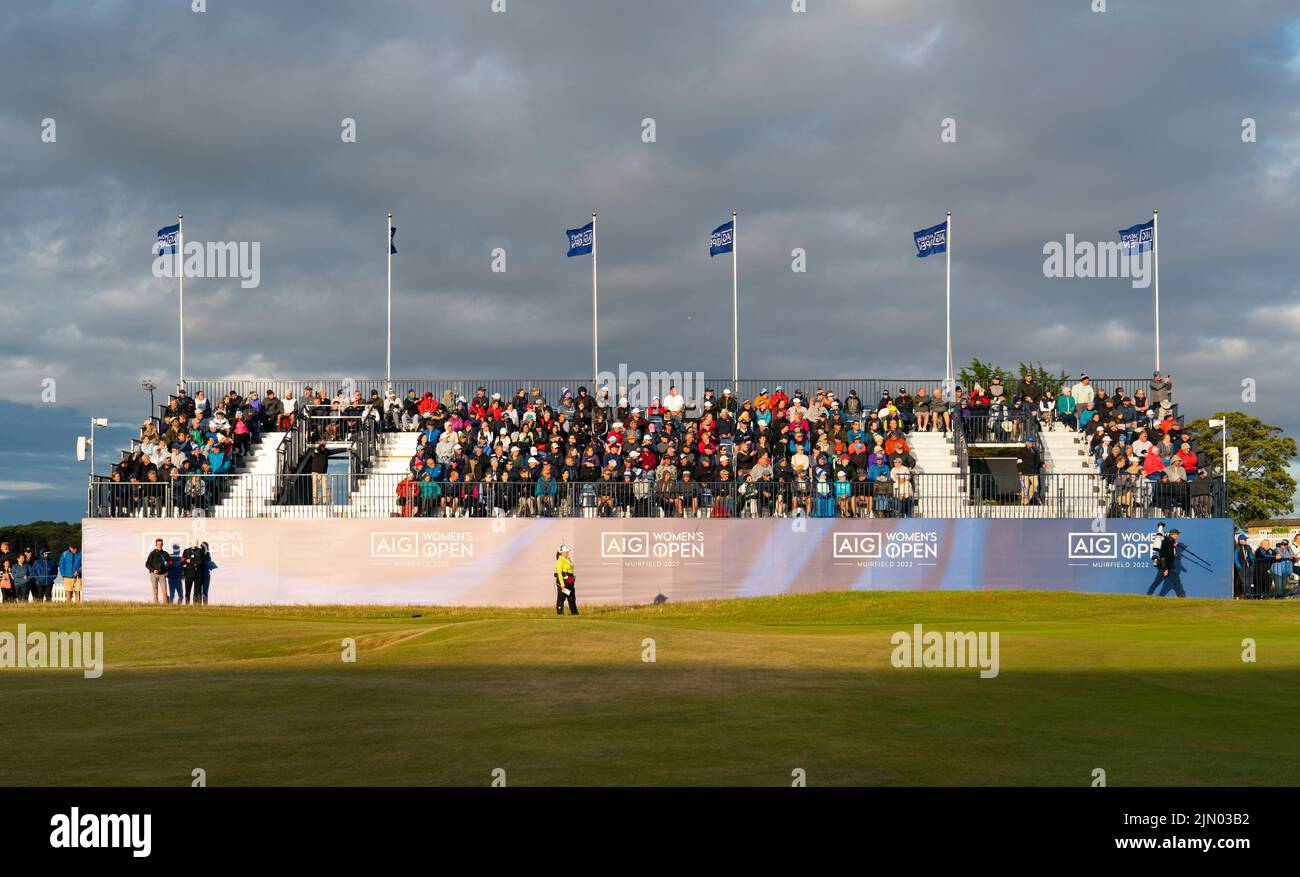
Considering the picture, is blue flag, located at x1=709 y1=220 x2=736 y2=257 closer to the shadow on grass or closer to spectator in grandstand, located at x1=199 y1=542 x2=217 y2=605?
spectator in grandstand, located at x1=199 y1=542 x2=217 y2=605

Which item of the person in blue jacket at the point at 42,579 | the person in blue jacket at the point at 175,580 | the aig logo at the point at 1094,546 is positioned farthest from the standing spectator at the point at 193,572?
the aig logo at the point at 1094,546

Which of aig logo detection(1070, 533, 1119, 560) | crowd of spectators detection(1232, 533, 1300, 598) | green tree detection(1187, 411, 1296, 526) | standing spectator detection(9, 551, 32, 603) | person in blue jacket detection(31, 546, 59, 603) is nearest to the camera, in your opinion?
aig logo detection(1070, 533, 1119, 560)

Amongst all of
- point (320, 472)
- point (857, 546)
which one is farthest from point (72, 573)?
point (857, 546)

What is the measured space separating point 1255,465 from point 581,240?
7012 centimetres

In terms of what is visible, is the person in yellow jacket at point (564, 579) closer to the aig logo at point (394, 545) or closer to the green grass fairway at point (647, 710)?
the aig logo at point (394, 545)

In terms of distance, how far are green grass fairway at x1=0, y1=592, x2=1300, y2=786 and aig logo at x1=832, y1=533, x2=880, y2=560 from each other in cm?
1478

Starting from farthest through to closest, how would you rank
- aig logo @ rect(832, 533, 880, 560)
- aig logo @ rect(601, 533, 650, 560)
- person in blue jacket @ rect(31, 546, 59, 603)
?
person in blue jacket @ rect(31, 546, 59, 603), aig logo @ rect(601, 533, 650, 560), aig logo @ rect(832, 533, 880, 560)

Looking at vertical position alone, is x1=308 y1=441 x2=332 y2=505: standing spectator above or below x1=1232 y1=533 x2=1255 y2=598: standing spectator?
above

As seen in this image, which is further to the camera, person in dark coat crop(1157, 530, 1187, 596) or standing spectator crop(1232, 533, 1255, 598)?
standing spectator crop(1232, 533, 1255, 598)

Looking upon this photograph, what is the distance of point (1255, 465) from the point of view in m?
101

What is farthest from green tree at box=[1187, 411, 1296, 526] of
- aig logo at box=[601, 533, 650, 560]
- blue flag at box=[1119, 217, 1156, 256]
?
aig logo at box=[601, 533, 650, 560]

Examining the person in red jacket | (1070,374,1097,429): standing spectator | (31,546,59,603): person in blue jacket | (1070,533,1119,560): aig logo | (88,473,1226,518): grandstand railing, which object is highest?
(1070,374,1097,429): standing spectator

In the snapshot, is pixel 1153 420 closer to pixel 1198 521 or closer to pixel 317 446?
pixel 1198 521

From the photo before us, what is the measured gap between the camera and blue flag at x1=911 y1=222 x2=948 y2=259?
174 ft
